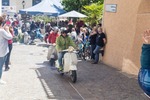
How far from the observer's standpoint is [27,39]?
78.7ft

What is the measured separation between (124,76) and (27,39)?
13534 millimetres

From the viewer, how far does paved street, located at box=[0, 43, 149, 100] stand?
8.34 m

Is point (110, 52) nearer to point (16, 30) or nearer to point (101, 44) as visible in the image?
point (101, 44)

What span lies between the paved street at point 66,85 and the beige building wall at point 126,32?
506 millimetres

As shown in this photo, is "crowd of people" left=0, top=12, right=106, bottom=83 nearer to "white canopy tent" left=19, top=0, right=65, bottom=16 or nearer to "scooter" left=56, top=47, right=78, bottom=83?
"scooter" left=56, top=47, right=78, bottom=83

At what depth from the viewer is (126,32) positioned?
12.5 meters

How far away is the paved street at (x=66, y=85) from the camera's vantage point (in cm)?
834

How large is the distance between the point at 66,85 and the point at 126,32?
396 cm

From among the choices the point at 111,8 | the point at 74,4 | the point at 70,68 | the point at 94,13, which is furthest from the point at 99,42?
the point at 74,4

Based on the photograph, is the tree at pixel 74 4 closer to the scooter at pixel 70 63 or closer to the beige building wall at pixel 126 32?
the beige building wall at pixel 126 32

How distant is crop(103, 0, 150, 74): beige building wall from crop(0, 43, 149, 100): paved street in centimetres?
51

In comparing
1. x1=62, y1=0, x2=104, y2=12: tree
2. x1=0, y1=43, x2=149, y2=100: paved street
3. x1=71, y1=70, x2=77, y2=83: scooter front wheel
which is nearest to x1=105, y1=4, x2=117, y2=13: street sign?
x1=0, y1=43, x2=149, y2=100: paved street

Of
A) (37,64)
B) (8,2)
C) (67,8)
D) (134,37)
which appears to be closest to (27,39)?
(67,8)

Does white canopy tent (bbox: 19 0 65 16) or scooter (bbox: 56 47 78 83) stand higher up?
white canopy tent (bbox: 19 0 65 16)
